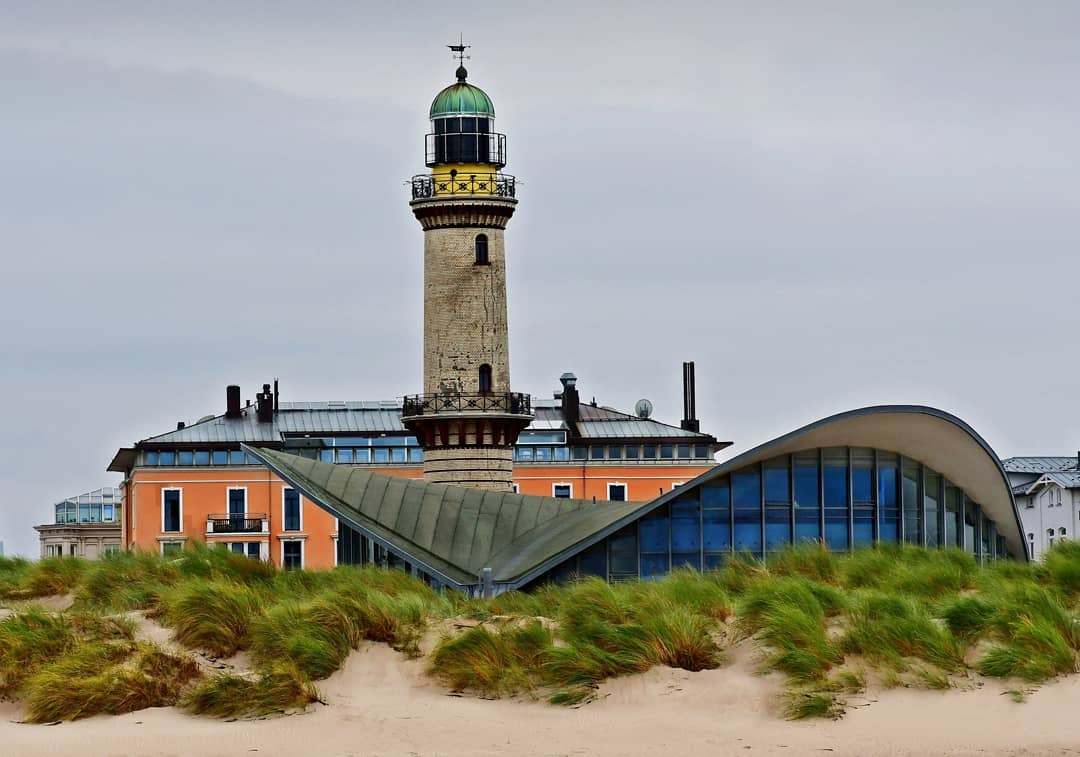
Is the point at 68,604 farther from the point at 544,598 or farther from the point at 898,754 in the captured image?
the point at 898,754

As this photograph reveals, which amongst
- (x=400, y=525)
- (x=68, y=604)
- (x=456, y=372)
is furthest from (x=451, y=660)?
(x=456, y=372)

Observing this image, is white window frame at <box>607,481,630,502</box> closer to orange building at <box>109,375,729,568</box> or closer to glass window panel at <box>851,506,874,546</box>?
orange building at <box>109,375,729,568</box>

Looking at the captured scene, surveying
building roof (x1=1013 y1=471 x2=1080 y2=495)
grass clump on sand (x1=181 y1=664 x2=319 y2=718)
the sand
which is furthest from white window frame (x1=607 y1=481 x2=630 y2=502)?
grass clump on sand (x1=181 y1=664 x2=319 y2=718)

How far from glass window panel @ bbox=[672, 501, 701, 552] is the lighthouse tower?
67.9ft

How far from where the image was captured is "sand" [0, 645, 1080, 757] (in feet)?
68.3

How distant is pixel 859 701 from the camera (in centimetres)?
2169

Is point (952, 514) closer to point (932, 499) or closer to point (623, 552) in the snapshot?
A: point (932, 499)

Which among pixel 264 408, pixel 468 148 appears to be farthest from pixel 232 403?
pixel 468 148

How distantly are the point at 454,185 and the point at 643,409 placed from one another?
142 feet

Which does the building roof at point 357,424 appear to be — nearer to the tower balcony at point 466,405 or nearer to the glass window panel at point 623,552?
the tower balcony at point 466,405

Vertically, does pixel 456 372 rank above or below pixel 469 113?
below

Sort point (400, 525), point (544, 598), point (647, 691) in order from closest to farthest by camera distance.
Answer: point (647, 691), point (544, 598), point (400, 525)

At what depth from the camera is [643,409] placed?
10788 centimetres

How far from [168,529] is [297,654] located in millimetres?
75177
